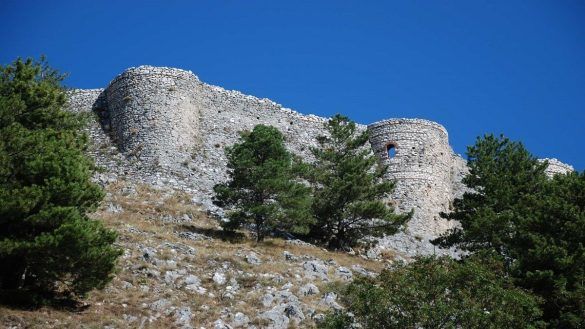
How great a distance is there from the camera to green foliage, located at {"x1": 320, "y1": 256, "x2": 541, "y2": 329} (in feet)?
55.6

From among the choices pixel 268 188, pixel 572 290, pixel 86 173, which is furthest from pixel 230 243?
pixel 572 290

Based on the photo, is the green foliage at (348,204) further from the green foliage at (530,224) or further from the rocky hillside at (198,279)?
the green foliage at (530,224)

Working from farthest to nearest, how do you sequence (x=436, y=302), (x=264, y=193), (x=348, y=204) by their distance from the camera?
(x=348, y=204), (x=264, y=193), (x=436, y=302)

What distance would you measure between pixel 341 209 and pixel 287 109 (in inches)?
489

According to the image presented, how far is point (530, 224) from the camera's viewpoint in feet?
82.9

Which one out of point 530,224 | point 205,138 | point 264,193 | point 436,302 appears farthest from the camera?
point 205,138

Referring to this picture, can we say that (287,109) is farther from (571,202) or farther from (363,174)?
(571,202)

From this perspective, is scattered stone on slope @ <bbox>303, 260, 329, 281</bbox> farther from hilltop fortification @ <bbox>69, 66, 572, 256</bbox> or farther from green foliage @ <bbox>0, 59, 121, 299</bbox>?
green foliage @ <bbox>0, 59, 121, 299</bbox>

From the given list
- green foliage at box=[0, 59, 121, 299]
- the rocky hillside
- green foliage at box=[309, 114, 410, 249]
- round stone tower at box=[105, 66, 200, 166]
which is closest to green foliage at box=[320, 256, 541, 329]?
the rocky hillside

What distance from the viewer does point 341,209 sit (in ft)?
106

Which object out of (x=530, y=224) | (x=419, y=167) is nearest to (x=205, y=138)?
(x=419, y=167)

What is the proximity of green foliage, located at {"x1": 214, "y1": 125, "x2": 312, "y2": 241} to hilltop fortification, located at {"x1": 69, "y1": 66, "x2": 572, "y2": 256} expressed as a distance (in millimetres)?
3562

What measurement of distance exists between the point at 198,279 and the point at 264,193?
745 cm

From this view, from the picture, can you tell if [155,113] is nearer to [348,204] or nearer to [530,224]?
[348,204]
